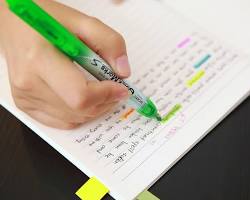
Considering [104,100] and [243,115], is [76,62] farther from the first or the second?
[243,115]

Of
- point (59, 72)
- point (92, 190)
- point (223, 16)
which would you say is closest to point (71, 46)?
point (59, 72)

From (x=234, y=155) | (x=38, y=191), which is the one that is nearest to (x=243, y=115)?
(x=234, y=155)

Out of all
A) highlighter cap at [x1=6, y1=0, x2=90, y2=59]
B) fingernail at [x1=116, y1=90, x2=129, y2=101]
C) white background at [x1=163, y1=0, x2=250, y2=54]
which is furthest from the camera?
white background at [x1=163, y1=0, x2=250, y2=54]

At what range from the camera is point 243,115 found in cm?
60

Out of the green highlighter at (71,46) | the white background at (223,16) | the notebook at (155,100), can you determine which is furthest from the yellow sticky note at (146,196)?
the white background at (223,16)

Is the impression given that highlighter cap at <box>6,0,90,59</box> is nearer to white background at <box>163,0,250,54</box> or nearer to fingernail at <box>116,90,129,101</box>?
fingernail at <box>116,90,129,101</box>

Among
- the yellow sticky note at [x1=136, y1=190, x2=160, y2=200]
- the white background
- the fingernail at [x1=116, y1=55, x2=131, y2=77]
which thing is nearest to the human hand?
the fingernail at [x1=116, y1=55, x2=131, y2=77]

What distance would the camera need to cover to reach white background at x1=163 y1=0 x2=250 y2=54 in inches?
27.0

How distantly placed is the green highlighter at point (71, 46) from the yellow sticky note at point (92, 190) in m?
0.11

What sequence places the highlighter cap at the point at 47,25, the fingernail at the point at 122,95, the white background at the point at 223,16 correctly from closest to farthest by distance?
the highlighter cap at the point at 47,25, the fingernail at the point at 122,95, the white background at the point at 223,16

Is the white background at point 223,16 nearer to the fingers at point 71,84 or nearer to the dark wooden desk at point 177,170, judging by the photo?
the dark wooden desk at point 177,170

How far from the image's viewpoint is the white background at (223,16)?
69cm

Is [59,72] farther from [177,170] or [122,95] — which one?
[177,170]

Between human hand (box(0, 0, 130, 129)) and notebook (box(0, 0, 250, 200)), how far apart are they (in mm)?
37
